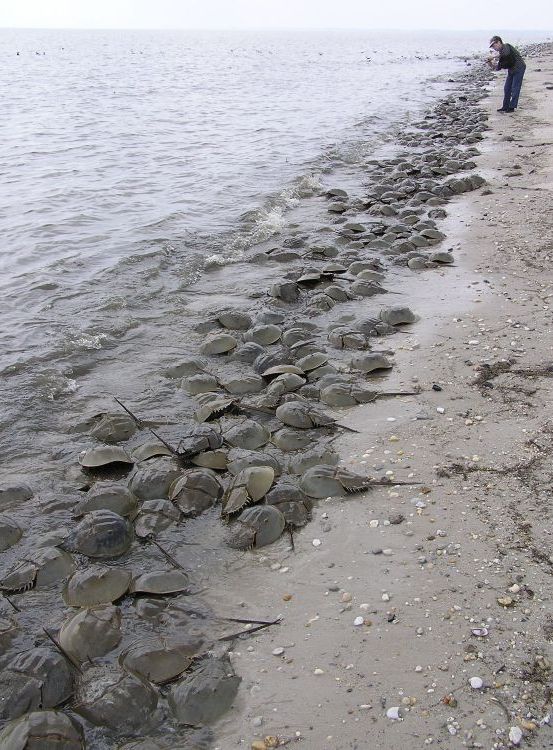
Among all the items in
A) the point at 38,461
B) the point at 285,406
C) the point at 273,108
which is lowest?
the point at 38,461

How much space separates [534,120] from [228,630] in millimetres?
17234

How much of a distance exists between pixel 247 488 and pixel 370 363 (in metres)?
1.94

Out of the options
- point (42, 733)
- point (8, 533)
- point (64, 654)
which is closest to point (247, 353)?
point (8, 533)

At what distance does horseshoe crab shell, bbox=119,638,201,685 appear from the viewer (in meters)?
2.62

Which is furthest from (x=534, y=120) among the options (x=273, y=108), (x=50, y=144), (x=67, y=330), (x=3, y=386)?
(x=3, y=386)

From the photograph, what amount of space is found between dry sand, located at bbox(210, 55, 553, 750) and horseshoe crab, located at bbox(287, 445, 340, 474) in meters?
0.15

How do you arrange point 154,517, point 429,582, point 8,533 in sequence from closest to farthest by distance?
point 429,582, point 8,533, point 154,517

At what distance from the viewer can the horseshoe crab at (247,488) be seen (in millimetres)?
3555

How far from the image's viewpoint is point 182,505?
3641mm

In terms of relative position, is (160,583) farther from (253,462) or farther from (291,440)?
(291,440)

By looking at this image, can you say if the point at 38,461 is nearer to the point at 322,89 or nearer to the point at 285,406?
the point at 285,406

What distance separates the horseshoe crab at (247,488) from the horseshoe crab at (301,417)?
67cm

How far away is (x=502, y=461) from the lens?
379cm

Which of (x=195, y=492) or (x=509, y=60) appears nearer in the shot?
(x=195, y=492)
